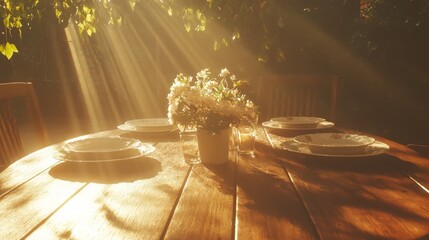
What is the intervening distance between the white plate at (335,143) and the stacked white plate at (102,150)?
51 cm

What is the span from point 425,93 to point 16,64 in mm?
7126

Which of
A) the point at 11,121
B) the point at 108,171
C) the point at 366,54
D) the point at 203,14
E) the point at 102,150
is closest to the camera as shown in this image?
the point at 108,171

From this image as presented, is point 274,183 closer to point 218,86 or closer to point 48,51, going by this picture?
point 218,86

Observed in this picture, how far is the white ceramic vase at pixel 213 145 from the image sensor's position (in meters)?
1.32

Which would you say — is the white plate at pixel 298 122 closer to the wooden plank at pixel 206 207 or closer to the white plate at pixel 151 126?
the white plate at pixel 151 126

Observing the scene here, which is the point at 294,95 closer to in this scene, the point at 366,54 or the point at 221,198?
the point at 221,198

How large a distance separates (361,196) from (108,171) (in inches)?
27.1

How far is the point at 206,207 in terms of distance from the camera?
0.94m

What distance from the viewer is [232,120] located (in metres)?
1.30

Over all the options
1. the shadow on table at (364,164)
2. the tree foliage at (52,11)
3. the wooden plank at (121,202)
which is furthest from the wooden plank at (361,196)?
the tree foliage at (52,11)

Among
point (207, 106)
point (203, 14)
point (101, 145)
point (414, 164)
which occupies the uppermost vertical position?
point (203, 14)

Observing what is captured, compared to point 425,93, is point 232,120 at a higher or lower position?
higher

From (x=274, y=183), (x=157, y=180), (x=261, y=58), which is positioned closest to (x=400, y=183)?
(x=274, y=183)

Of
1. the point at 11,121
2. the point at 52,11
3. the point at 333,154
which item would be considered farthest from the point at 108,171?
the point at 52,11
